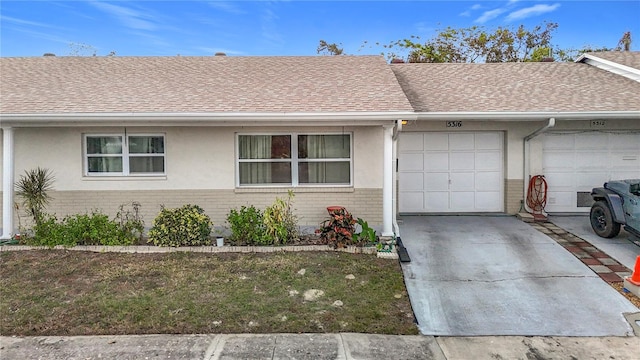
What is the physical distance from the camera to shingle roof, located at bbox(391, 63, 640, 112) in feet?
30.7

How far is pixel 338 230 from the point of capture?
25.5ft

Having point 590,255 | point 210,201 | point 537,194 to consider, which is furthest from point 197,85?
point 590,255

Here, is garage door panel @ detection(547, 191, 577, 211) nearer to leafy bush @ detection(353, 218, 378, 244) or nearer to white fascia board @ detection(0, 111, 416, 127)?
white fascia board @ detection(0, 111, 416, 127)

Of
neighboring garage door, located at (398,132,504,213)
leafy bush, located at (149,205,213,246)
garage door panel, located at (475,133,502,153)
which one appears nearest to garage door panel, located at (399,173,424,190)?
neighboring garage door, located at (398,132,504,213)

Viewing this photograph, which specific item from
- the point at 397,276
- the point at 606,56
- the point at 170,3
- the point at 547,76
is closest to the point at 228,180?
the point at 397,276

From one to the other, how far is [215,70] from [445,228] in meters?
7.30

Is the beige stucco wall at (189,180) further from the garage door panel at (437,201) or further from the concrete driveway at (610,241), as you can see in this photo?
the concrete driveway at (610,241)

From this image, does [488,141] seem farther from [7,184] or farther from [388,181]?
[7,184]

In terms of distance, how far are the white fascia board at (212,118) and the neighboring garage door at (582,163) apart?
16.0 feet

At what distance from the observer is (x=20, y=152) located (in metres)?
8.90

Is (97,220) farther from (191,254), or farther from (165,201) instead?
(191,254)

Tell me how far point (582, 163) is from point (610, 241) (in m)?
→ 3.00

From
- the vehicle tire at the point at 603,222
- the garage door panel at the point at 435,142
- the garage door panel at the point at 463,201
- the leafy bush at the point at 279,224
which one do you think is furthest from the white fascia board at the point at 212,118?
the vehicle tire at the point at 603,222

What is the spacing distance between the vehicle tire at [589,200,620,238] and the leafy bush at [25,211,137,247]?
9.50 m
